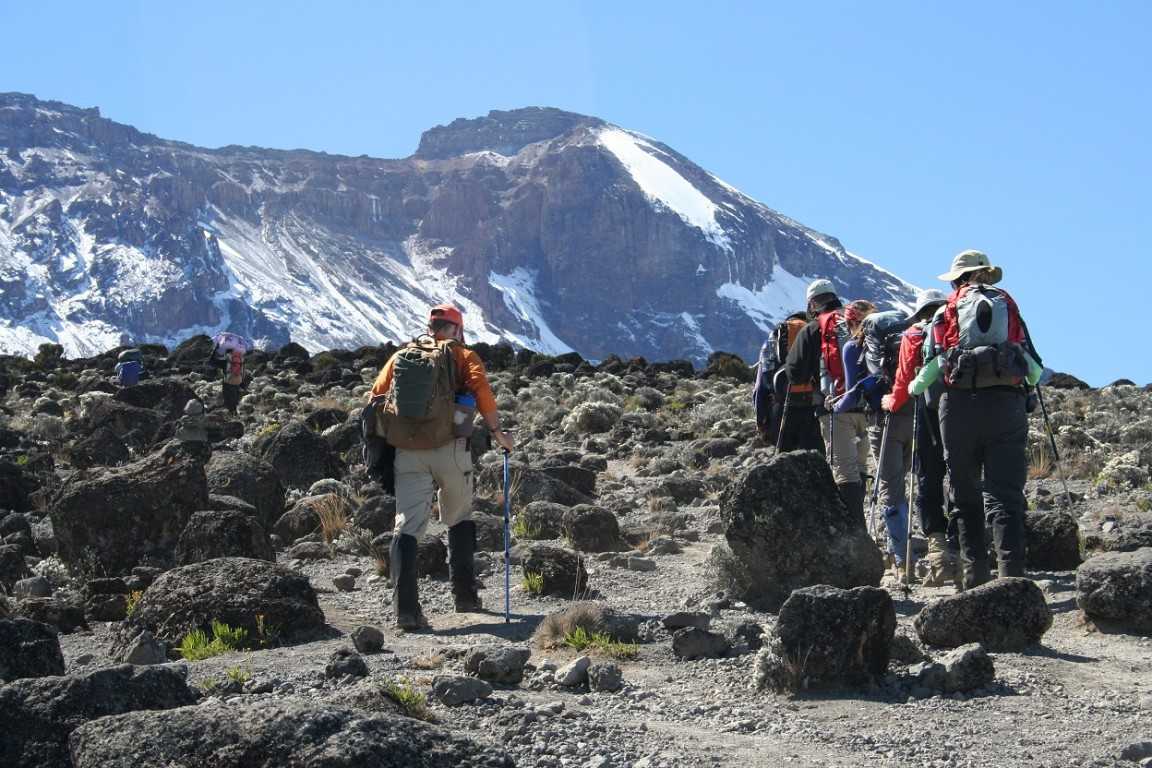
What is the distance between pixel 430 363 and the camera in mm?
8016

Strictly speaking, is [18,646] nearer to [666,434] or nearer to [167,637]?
[167,637]

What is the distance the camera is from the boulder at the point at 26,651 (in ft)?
19.4

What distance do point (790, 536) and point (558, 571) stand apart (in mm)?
1698

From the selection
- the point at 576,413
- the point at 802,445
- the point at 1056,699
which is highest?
the point at 576,413

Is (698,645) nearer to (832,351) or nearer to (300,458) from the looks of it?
(832,351)

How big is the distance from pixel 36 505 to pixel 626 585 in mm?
7272

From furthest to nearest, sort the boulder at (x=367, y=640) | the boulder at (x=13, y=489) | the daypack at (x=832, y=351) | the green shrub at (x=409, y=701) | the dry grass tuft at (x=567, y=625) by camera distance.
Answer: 1. the boulder at (x=13, y=489)
2. the daypack at (x=832, y=351)
3. the dry grass tuft at (x=567, y=625)
4. the boulder at (x=367, y=640)
5. the green shrub at (x=409, y=701)

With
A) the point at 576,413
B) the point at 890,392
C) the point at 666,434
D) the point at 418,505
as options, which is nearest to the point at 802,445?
the point at 890,392

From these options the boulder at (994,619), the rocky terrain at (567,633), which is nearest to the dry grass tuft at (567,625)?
the rocky terrain at (567,633)

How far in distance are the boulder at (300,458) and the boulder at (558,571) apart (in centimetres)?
646

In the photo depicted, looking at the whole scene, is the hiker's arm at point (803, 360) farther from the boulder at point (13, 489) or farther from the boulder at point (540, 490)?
the boulder at point (13, 489)

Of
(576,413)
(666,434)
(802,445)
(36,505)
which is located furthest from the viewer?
(576,413)

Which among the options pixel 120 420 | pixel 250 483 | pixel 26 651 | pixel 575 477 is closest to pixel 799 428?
pixel 575 477

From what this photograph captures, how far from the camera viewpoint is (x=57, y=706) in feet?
15.4
